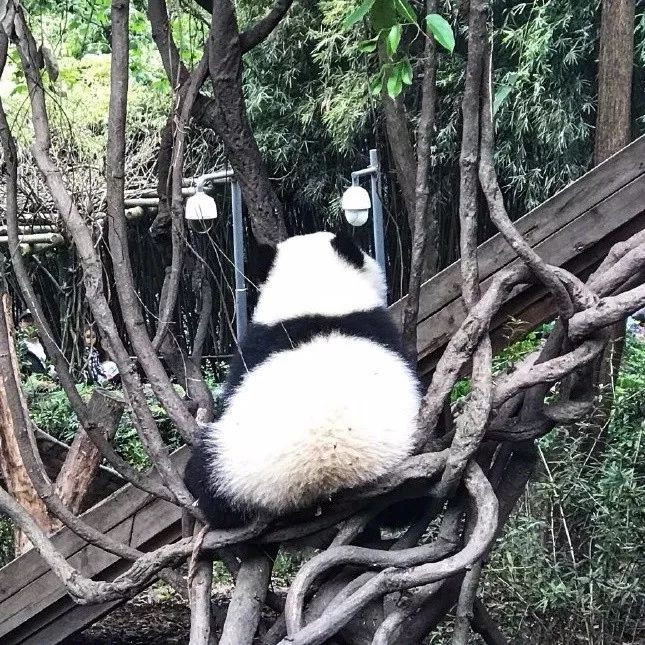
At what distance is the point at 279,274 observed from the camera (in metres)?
3.02

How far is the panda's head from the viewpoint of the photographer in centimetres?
285

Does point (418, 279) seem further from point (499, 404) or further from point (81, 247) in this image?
point (81, 247)

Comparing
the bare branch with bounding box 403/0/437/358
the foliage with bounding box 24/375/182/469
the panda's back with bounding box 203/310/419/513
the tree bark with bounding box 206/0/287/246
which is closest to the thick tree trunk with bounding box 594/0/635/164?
the bare branch with bounding box 403/0/437/358

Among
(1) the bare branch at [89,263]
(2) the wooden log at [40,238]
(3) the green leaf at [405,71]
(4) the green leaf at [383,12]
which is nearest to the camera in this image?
(4) the green leaf at [383,12]

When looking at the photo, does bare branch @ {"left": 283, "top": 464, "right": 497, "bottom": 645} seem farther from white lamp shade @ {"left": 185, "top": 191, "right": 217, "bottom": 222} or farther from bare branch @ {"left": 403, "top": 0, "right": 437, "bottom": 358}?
white lamp shade @ {"left": 185, "top": 191, "right": 217, "bottom": 222}

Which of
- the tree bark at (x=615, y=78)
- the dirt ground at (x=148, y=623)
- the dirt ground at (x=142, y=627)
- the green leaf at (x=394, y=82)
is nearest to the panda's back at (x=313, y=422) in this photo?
the green leaf at (x=394, y=82)

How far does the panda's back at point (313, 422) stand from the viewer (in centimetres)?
234

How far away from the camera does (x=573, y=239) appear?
2.83 metres

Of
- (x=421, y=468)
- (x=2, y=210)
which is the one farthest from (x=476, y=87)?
(x=2, y=210)

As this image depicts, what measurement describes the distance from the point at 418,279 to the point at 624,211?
70cm

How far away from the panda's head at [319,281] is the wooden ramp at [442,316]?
189 mm

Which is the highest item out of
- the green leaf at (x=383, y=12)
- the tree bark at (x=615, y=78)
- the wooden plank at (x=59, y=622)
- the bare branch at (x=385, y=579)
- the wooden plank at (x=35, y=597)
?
the green leaf at (x=383, y=12)

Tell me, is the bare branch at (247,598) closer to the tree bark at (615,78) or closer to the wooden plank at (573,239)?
the wooden plank at (573,239)

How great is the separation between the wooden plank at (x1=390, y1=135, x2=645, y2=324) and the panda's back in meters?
0.40
